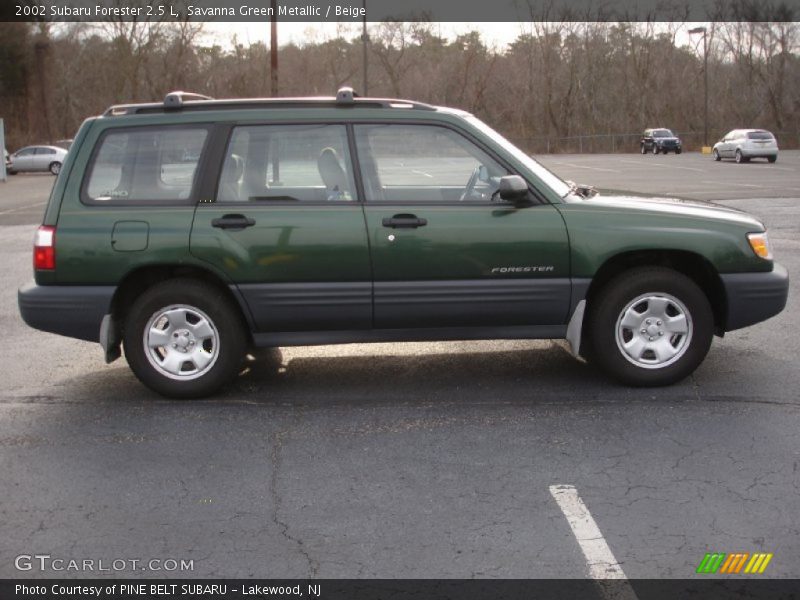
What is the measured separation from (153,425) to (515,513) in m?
2.42

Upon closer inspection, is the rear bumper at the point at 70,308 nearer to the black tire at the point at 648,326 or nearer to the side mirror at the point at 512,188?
the side mirror at the point at 512,188

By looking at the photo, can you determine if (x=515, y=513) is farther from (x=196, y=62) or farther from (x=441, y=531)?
(x=196, y=62)

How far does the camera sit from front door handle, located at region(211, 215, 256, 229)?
5.99 metres

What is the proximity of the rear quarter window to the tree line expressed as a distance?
202 feet

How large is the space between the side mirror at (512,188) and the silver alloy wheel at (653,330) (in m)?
0.99

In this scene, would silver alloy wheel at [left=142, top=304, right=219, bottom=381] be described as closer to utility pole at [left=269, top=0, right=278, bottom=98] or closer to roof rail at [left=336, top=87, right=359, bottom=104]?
roof rail at [left=336, top=87, right=359, bottom=104]

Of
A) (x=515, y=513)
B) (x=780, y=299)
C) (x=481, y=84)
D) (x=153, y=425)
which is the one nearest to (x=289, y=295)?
(x=153, y=425)

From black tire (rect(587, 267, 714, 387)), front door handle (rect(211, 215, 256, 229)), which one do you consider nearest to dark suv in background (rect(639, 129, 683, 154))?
black tire (rect(587, 267, 714, 387))

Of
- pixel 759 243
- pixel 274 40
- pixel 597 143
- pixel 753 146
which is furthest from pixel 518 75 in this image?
pixel 759 243

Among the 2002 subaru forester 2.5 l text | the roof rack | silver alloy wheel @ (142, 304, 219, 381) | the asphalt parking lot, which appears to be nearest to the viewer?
the asphalt parking lot

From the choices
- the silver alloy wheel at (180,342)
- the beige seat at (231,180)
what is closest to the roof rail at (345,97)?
the beige seat at (231,180)

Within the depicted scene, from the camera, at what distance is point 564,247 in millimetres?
6035

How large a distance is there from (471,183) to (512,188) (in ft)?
1.20

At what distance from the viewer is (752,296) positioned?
620cm
